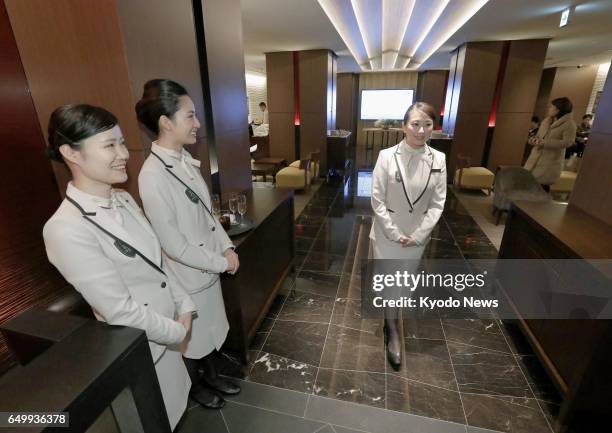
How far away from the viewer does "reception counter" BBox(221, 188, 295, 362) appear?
2029 mm

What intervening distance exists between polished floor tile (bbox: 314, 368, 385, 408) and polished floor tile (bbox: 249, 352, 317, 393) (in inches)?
2.9

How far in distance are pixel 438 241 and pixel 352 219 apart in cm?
138

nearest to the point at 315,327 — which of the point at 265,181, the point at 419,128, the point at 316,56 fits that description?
the point at 419,128

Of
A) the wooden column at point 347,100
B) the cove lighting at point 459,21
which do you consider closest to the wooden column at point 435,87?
the wooden column at point 347,100

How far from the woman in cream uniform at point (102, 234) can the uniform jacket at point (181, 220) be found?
5.7 inches

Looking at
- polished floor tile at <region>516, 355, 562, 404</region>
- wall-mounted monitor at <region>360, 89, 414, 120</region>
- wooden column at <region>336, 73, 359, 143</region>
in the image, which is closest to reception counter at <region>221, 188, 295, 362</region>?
polished floor tile at <region>516, 355, 562, 404</region>

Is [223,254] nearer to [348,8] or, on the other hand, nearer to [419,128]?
[419,128]

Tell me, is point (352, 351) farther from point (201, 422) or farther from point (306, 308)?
A: point (201, 422)

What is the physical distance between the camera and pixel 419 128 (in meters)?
1.92

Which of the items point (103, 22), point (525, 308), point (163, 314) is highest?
point (103, 22)

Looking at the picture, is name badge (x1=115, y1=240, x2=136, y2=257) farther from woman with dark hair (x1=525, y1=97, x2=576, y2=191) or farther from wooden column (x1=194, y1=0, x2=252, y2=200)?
woman with dark hair (x1=525, y1=97, x2=576, y2=191)

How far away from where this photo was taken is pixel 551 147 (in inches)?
177

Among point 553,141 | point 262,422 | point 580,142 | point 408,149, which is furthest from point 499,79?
point 262,422

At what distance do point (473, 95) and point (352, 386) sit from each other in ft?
22.0
